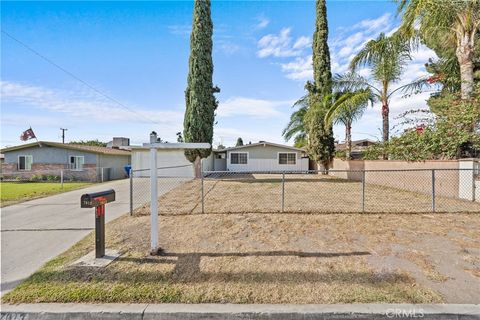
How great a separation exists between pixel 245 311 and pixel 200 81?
1414 centimetres

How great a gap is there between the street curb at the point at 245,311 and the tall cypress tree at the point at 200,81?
1246cm

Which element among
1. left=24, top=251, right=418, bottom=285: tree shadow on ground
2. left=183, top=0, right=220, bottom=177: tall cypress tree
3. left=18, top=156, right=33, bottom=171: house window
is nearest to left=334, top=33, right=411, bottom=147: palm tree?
→ left=183, top=0, right=220, bottom=177: tall cypress tree

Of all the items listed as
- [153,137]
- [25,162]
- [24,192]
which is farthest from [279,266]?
[25,162]

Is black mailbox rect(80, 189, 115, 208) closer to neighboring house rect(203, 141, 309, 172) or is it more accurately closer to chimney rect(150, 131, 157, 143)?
chimney rect(150, 131, 157, 143)

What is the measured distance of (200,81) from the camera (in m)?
14.9

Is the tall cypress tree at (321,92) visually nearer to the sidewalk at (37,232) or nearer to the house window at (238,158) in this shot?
the house window at (238,158)

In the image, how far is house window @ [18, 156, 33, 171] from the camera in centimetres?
1889

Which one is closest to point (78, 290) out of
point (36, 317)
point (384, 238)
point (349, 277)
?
point (36, 317)

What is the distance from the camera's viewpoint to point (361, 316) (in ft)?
8.01

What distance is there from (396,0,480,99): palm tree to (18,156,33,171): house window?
24.8 m

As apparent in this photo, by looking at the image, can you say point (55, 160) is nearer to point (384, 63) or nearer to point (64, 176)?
point (64, 176)

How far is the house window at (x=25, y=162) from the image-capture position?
18.9 metres

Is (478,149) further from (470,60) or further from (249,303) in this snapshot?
(249,303)

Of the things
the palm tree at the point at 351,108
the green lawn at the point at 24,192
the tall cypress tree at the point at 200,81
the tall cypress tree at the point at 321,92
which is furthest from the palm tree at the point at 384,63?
the green lawn at the point at 24,192
